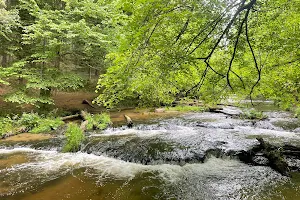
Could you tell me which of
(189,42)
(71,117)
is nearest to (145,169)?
(189,42)

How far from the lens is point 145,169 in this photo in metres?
6.34

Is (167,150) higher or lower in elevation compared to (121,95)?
lower

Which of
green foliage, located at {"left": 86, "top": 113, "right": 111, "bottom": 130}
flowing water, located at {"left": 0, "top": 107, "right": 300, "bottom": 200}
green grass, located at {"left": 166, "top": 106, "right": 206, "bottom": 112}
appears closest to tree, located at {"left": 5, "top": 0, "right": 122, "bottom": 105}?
green foliage, located at {"left": 86, "top": 113, "right": 111, "bottom": 130}

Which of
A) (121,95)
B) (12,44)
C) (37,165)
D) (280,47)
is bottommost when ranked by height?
(37,165)

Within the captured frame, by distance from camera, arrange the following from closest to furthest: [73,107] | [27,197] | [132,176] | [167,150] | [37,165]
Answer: [27,197] < [132,176] < [37,165] < [167,150] < [73,107]

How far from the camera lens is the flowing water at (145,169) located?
4953mm

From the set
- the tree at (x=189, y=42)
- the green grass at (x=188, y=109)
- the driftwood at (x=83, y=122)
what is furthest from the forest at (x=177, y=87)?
the green grass at (x=188, y=109)

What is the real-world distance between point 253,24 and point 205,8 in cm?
147

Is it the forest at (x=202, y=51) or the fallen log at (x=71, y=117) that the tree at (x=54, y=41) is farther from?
the forest at (x=202, y=51)

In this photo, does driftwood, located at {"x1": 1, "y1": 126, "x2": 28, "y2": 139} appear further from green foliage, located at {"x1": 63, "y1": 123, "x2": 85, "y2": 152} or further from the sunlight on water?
the sunlight on water

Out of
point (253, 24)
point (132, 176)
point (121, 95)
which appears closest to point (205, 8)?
point (253, 24)

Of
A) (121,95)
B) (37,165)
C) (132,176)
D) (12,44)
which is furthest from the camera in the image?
(12,44)

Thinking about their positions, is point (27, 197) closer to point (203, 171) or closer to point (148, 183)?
point (148, 183)

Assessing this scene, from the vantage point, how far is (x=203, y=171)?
20.2 ft
